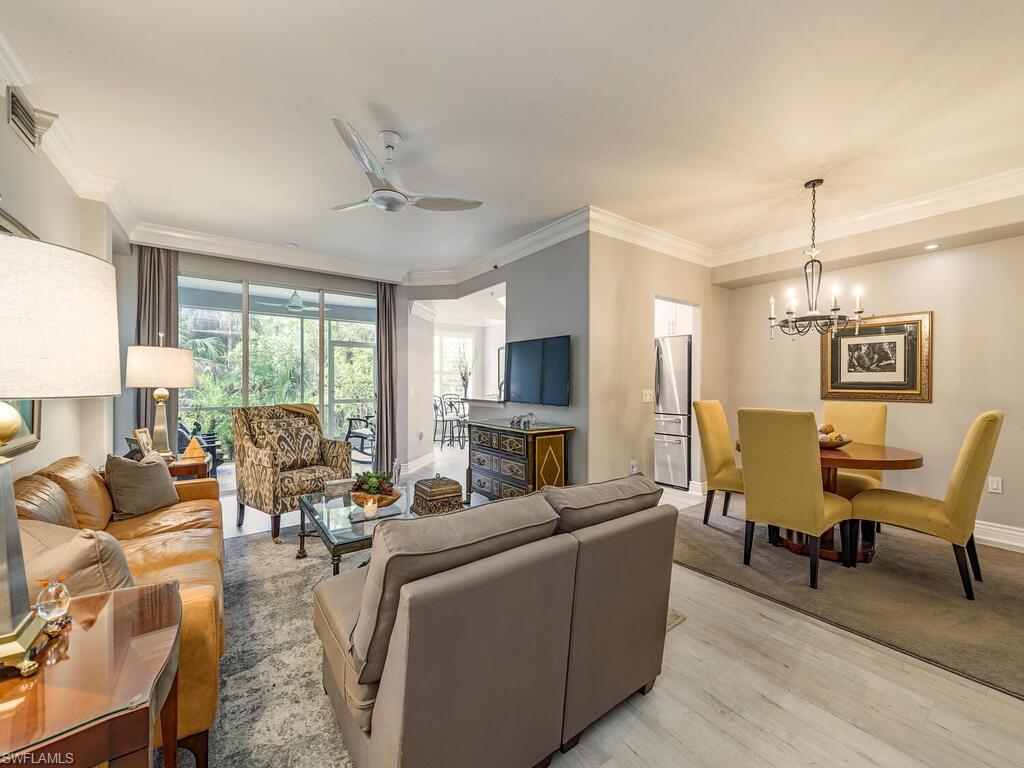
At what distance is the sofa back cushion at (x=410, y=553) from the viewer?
108cm

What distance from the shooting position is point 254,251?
190 inches

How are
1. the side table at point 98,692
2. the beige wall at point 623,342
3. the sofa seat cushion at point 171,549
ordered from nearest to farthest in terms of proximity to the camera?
the side table at point 98,692
the sofa seat cushion at point 171,549
the beige wall at point 623,342

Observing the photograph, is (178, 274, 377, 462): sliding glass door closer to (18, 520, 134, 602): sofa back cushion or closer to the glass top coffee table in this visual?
the glass top coffee table

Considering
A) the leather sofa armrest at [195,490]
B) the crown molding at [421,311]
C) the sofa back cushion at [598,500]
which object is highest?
the crown molding at [421,311]

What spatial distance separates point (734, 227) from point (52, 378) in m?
4.77


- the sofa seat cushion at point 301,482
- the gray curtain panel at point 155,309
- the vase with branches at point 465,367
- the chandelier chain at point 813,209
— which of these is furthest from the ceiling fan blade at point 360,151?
the vase with branches at point 465,367

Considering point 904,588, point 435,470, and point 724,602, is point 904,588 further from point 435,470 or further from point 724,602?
point 435,470

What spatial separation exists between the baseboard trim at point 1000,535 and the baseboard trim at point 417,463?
228 inches

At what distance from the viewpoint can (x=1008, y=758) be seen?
1.48 metres

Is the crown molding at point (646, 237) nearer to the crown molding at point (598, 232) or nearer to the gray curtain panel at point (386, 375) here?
the crown molding at point (598, 232)

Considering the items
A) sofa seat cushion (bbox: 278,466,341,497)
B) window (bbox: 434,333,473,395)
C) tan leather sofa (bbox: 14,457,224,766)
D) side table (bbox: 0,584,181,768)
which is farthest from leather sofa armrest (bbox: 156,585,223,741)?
window (bbox: 434,333,473,395)

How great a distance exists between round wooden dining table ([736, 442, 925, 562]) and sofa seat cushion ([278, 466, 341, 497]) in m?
3.26

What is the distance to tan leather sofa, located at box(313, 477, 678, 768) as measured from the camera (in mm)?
1059

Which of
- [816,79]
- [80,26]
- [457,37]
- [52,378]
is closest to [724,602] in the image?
[816,79]
